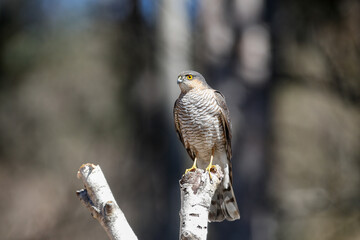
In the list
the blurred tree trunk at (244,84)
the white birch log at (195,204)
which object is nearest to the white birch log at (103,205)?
the white birch log at (195,204)

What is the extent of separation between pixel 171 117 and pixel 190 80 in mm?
1914

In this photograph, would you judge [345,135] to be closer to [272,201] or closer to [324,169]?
[324,169]

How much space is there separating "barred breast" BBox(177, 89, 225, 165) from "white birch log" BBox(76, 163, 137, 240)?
49.8 inches

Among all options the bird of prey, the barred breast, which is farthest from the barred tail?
the barred breast

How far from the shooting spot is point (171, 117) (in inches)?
190

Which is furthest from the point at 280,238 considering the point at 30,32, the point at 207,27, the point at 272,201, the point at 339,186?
the point at 30,32

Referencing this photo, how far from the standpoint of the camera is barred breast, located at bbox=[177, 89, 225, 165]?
296 centimetres

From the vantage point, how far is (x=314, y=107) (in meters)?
5.92

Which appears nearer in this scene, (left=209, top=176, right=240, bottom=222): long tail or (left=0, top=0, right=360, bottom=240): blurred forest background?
(left=209, top=176, right=240, bottom=222): long tail

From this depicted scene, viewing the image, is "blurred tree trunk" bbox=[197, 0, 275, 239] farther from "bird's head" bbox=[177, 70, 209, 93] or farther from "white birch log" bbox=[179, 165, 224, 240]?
"white birch log" bbox=[179, 165, 224, 240]

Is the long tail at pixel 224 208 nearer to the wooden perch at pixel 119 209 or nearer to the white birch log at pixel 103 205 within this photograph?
the wooden perch at pixel 119 209

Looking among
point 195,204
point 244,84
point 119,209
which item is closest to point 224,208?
point 195,204

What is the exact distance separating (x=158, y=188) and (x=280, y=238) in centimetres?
159

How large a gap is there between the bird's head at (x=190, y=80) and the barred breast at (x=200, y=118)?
3 centimetres
